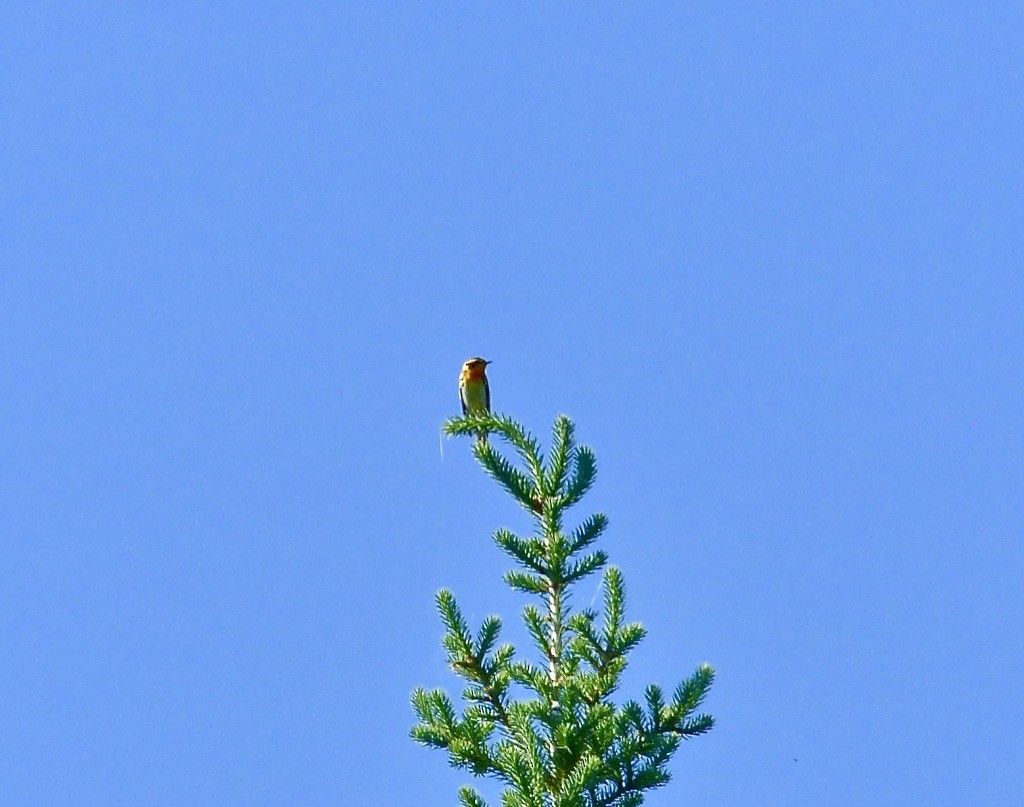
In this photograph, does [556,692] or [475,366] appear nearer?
[556,692]

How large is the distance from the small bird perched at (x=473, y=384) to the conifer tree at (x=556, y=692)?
617 centimetres

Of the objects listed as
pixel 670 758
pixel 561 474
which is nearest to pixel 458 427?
pixel 561 474

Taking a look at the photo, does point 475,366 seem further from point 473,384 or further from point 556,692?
point 556,692

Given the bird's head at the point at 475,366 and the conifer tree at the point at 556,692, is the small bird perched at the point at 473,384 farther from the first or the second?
the conifer tree at the point at 556,692

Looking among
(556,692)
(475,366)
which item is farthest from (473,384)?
(556,692)

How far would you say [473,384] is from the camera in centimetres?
1227

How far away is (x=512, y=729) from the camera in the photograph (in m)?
5.14

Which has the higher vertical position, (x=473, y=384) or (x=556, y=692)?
(x=473, y=384)

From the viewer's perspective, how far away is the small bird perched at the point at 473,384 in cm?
1222

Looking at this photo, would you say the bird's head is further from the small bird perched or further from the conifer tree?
the conifer tree

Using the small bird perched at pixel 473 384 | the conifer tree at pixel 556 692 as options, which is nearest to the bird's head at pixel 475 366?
the small bird perched at pixel 473 384

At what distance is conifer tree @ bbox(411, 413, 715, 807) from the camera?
16.1 feet

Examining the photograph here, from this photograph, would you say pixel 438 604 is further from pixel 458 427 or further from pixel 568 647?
pixel 458 427

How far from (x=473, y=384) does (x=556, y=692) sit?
7.27 meters
